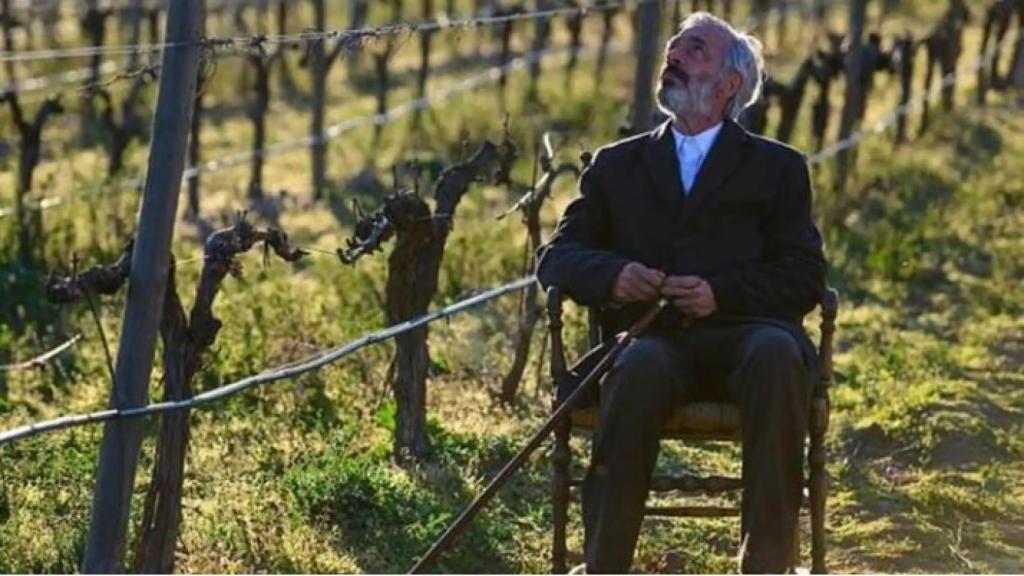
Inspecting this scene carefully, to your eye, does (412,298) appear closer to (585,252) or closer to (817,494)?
(585,252)

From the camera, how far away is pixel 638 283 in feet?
15.3

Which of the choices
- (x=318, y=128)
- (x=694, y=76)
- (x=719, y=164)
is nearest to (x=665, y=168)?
(x=719, y=164)

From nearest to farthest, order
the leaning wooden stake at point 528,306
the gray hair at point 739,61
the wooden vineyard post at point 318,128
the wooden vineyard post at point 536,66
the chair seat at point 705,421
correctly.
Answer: the chair seat at point 705,421 → the gray hair at point 739,61 → the leaning wooden stake at point 528,306 → the wooden vineyard post at point 318,128 → the wooden vineyard post at point 536,66

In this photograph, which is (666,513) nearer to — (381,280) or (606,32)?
(381,280)

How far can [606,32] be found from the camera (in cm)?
1539

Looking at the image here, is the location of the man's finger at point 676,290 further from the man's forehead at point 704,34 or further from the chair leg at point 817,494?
the man's forehead at point 704,34

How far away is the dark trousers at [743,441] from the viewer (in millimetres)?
4465

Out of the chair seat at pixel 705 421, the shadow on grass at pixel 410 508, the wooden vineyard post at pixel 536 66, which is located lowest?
the shadow on grass at pixel 410 508

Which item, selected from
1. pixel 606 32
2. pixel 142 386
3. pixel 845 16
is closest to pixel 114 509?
pixel 142 386

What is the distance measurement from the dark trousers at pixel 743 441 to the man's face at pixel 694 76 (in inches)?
23.3

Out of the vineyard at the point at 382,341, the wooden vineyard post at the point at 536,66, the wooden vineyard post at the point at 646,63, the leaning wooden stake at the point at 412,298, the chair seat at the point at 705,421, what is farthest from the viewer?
the wooden vineyard post at the point at 536,66

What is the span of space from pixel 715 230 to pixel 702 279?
18 centimetres

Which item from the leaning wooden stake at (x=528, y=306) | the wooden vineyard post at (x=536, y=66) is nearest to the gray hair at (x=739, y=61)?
the leaning wooden stake at (x=528, y=306)

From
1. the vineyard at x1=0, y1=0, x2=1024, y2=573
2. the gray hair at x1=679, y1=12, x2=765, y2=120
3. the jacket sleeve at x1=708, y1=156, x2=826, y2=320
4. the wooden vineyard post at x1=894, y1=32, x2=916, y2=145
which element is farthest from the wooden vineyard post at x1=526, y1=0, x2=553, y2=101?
the jacket sleeve at x1=708, y1=156, x2=826, y2=320
